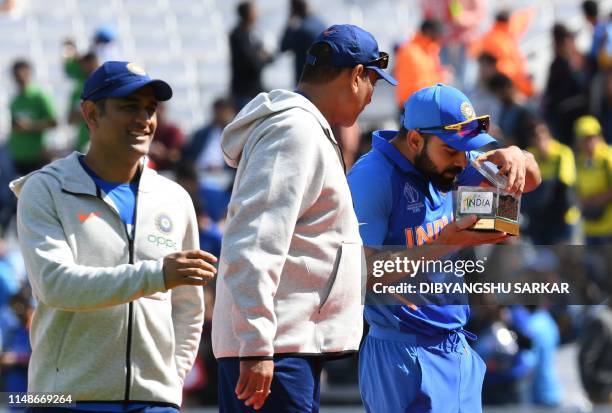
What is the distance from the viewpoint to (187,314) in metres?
4.63

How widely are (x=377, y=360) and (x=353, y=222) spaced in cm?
81

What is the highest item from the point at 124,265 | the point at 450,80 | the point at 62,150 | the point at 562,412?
the point at 450,80

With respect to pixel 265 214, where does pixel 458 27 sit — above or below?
above

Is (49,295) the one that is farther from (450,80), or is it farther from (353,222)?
(450,80)

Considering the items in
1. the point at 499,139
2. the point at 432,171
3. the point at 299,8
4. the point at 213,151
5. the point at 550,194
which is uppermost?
the point at 299,8

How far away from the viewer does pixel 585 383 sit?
393 inches

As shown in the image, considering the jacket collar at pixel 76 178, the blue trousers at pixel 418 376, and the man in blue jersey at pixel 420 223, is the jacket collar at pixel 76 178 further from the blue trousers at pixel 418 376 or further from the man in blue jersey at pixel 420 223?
the blue trousers at pixel 418 376

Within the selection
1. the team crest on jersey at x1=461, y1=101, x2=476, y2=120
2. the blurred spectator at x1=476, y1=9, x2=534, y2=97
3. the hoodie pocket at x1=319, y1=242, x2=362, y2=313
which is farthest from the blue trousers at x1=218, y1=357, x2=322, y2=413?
the blurred spectator at x1=476, y1=9, x2=534, y2=97

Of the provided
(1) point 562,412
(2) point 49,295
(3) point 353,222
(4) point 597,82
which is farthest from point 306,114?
(4) point 597,82

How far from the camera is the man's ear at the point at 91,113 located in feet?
15.0

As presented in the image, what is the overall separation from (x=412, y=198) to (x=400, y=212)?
0.22ft

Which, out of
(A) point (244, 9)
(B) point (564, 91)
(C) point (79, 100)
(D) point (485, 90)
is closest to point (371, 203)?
(D) point (485, 90)

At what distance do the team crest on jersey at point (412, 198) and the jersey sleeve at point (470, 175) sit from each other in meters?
0.22

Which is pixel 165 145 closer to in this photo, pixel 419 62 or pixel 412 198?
pixel 419 62
